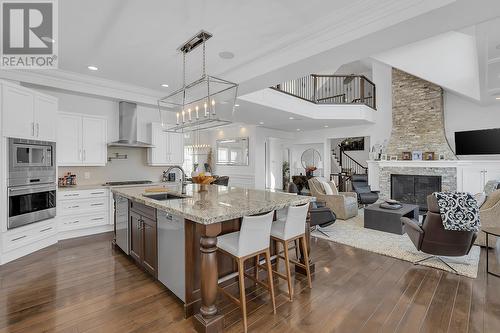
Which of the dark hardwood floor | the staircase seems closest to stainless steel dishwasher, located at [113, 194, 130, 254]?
the dark hardwood floor

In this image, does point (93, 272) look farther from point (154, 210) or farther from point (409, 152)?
point (409, 152)

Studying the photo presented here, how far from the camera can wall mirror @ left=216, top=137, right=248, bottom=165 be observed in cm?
933

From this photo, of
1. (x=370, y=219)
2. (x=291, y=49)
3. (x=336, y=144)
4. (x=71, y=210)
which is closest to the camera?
(x=291, y=49)

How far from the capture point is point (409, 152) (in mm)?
7531

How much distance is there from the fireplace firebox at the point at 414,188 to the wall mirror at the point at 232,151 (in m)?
5.08

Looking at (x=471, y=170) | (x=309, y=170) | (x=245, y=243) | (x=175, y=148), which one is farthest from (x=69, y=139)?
(x=471, y=170)

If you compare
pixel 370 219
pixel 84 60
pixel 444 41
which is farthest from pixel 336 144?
pixel 84 60

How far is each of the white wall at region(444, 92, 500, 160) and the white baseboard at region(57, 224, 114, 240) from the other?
29.9ft

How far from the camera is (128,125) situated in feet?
17.4

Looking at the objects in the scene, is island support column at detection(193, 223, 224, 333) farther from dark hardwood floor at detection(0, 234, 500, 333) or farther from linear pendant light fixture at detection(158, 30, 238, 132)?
linear pendant light fixture at detection(158, 30, 238, 132)

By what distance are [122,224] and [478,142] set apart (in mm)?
8566

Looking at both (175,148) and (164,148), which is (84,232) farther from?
(175,148)

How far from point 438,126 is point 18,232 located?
9.72m

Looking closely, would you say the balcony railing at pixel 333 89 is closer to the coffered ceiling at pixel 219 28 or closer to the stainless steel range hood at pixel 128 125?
the coffered ceiling at pixel 219 28
